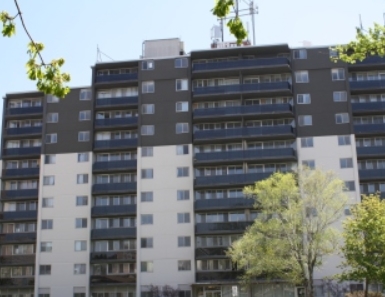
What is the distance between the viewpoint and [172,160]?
77.0 metres

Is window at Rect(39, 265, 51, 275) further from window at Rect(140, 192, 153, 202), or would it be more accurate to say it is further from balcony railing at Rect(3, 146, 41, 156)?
balcony railing at Rect(3, 146, 41, 156)

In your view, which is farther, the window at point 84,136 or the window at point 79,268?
the window at point 84,136

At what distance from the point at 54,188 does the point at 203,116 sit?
2096 centimetres

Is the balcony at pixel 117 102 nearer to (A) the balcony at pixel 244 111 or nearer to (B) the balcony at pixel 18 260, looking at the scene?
(A) the balcony at pixel 244 111

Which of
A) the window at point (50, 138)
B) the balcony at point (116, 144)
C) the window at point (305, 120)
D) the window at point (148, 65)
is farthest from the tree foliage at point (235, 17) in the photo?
the window at point (50, 138)

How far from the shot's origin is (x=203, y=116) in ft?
253

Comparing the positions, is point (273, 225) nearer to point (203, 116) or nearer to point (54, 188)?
point (203, 116)

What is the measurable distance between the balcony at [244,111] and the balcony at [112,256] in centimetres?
1854

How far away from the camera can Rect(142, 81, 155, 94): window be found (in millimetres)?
80375

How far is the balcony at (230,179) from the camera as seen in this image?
73.9m

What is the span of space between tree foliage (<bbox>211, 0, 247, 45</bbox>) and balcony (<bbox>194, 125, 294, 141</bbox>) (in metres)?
66.2

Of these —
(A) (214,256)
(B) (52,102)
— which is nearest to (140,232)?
(A) (214,256)

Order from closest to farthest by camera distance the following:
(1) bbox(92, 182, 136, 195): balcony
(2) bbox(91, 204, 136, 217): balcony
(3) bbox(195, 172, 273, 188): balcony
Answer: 1. (3) bbox(195, 172, 273, 188): balcony
2. (2) bbox(91, 204, 136, 217): balcony
3. (1) bbox(92, 182, 136, 195): balcony

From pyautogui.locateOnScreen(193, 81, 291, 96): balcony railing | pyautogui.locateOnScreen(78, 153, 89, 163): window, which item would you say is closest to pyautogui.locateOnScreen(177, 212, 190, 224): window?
pyautogui.locateOnScreen(78, 153, 89, 163): window
